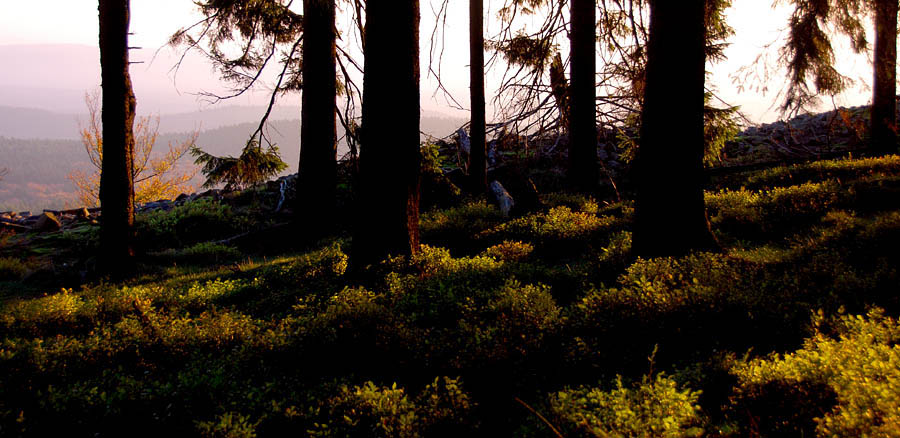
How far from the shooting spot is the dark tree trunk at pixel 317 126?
34.2ft

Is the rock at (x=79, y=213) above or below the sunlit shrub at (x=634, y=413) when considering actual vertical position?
above

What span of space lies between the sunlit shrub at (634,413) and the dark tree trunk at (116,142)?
858 cm

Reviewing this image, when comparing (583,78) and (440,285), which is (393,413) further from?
(583,78)

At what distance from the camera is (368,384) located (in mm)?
3705

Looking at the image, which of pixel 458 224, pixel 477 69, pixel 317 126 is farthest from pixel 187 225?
pixel 477 69

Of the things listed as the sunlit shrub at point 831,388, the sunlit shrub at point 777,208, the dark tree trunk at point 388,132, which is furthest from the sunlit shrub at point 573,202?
the sunlit shrub at point 831,388

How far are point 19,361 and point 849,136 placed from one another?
913 inches

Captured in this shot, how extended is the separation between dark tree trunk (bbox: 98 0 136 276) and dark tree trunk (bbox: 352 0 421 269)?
16.1ft

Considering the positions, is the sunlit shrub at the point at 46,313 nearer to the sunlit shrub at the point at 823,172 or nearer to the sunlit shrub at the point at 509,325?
the sunlit shrub at the point at 509,325

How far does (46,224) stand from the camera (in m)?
12.4

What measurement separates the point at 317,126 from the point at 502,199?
4681 millimetres

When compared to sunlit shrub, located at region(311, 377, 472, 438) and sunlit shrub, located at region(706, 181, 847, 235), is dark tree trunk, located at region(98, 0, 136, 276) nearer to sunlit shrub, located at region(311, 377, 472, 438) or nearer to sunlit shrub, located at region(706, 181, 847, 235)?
sunlit shrub, located at region(311, 377, 472, 438)

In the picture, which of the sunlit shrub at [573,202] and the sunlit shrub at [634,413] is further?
the sunlit shrub at [573,202]

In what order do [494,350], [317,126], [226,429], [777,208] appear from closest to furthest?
1. [226,429]
2. [494,350]
3. [777,208]
4. [317,126]
